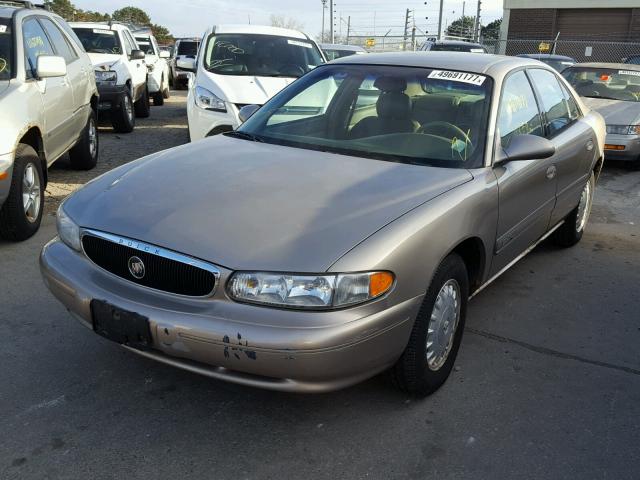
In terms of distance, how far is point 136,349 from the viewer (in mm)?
2717

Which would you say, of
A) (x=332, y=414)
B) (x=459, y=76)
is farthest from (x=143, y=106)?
(x=332, y=414)

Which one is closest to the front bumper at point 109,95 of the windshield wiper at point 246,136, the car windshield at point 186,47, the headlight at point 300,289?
the windshield wiper at point 246,136

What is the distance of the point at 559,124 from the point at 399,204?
90.8 inches

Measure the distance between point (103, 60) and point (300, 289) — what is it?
896 cm

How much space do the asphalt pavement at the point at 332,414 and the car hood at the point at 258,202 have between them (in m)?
0.80

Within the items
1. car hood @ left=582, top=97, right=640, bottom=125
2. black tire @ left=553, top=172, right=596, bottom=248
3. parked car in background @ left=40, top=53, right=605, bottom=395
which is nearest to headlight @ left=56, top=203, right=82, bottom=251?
parked car in background @ left=40, top=53, right=605, bottom=395

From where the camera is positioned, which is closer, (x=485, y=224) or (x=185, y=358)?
(x=185, y=358)

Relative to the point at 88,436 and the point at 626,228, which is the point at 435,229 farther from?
the point at 626,228

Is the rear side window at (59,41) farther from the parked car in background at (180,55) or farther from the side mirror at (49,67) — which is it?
the parked car in background at (180,55)

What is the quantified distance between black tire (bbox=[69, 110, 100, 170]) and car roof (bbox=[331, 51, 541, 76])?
3.99 m

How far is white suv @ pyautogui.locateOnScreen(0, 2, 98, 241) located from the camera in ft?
15.8

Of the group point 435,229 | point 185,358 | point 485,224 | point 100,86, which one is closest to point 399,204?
point 435,229

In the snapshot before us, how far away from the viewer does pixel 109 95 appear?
9.66 m

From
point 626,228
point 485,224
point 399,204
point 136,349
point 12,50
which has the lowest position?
point 626,228
